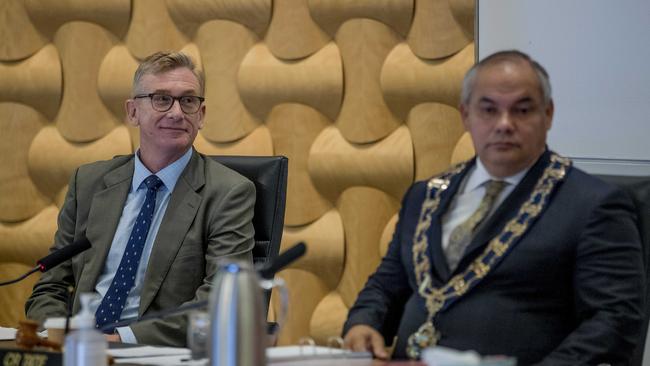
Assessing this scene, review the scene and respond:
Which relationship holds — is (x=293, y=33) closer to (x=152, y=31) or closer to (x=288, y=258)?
(x=152, y=31)

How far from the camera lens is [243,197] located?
338cm

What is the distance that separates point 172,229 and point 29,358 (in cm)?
111

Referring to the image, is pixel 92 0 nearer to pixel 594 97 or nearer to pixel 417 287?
pixel 594 97

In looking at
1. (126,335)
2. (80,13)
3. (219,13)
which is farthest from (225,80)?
(126,335)

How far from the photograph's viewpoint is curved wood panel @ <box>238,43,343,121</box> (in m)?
4.40

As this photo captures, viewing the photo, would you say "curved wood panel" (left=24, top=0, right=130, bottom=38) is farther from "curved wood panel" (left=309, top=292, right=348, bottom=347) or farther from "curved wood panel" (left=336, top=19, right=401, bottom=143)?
"curved wood panel" (left=309, top=292, right=348, bottom=347)

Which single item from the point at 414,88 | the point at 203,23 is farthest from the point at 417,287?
the point at 203,23

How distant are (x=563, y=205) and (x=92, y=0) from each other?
120 inches

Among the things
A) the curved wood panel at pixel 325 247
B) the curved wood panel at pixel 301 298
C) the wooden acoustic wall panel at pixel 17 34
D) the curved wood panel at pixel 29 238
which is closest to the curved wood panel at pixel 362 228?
the curved wood panel at pixel 325 247

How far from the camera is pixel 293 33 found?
14.8 feet

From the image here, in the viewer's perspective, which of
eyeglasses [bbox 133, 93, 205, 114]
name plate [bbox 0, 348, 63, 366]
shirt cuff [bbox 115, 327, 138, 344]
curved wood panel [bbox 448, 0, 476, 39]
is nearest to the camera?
name plate [bbox 0, 348, 63, 366]

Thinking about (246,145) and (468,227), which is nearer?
(468,227)

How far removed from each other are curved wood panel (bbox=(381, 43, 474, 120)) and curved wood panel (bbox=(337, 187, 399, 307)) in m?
0.35

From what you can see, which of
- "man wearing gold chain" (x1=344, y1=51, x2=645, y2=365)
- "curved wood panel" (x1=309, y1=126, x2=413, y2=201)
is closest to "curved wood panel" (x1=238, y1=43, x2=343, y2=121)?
"curved wood panel" (x1=309, y1=126, x2=413, y2=201)
